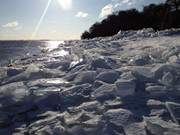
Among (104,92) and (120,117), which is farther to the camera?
(104,92)

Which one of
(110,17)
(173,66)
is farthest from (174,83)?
(110,17)

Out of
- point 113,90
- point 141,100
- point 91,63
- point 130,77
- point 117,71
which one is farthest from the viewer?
point 91,63

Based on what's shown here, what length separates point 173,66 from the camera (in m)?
4.08

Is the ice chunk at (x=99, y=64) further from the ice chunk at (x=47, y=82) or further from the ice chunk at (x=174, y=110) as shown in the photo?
the ice chunk at (x=174, y=110)

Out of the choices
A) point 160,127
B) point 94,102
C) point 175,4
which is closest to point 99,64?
point 94,102

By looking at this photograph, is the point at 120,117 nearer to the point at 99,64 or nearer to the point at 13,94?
the point at 13,94

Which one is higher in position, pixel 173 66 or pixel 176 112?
pixel 173 66

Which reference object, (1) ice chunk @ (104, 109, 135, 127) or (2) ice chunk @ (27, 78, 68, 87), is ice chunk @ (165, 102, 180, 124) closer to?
(1) ice chunk @ (104, 109, 135, 127)

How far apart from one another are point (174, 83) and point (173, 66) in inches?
19.4

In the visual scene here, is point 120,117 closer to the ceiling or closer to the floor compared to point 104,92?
closer to the floor

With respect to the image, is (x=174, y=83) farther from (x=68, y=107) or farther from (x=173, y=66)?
(x=68, y=107)

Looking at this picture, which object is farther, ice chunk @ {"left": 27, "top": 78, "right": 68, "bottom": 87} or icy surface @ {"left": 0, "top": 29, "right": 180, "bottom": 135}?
ice chunk @ {"left": 27, "top": 78, "right": 68, "bottom": 87}

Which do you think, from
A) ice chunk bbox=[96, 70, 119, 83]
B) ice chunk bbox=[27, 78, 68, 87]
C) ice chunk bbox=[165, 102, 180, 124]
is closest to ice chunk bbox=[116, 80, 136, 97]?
ice chunk bbox=[96, 70, 119, 83]

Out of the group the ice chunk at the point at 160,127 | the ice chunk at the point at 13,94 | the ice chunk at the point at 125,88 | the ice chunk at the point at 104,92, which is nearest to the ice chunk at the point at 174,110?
the ice chunk at the point at 160,127
